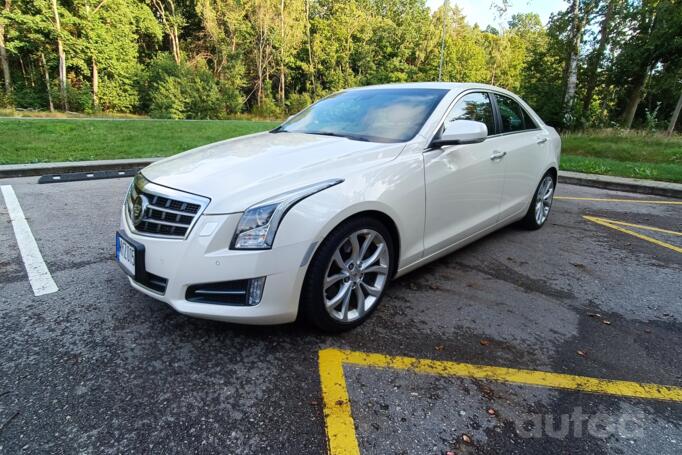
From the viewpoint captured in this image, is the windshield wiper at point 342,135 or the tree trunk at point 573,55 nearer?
the windshield wiper at point 342,135

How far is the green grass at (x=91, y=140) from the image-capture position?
7.99 metres

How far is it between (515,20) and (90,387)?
85.0 meters

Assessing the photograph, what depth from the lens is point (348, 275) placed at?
240 cm

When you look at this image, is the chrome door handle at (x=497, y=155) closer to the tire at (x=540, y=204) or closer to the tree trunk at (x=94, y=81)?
the tire at (x=540, y=204)

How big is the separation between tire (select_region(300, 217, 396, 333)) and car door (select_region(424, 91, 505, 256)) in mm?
486

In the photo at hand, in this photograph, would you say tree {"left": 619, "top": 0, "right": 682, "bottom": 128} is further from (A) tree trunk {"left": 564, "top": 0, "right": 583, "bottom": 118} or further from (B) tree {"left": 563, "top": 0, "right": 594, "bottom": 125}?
(A) tree trunk {"left": 564, "top": 0, "right": 583, "bottom": 118}

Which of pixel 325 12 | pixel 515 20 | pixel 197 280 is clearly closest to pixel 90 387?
pixel 197 280

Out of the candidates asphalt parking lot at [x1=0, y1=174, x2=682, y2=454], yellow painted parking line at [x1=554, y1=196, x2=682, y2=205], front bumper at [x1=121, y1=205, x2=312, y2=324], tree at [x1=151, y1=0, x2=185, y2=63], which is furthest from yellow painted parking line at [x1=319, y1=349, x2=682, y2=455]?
tree at [x1=151, y1=0, x2=185, y2=63]

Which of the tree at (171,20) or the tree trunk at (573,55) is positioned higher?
the tree at (171,20)

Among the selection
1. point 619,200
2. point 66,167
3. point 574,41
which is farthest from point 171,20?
point 619,200

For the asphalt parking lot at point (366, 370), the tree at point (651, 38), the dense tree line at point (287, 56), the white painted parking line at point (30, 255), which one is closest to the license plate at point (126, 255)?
the asphalt parking lot at point (366, 370)

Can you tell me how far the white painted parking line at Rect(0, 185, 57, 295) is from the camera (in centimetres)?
288

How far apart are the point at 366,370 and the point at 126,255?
5.06 feet

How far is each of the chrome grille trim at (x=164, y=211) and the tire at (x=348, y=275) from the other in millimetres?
675
